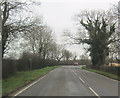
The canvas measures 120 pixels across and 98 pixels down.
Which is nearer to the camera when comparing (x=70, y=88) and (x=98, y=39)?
(x=70, y=88)

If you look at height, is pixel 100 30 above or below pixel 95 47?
above

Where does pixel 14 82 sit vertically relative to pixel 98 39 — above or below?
below

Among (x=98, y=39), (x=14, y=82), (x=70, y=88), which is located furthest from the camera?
(x=98, y=39)

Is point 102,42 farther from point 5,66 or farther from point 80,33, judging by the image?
point 5,66

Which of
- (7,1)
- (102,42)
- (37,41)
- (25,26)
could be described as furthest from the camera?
(37,41)

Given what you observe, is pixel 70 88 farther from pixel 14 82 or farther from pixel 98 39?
pixel 98 39

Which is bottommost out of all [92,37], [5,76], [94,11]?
[5,76]

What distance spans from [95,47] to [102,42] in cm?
412

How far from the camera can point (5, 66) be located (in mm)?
18594

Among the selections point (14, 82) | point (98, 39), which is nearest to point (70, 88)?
point (14, 82)

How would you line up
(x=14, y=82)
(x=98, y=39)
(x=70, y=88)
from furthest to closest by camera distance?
(x=98, y=39)
(x=14, y=82)
(x=70, y=88)

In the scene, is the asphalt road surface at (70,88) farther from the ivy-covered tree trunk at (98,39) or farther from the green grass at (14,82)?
the ivy-covered tree trunk at (98,39)

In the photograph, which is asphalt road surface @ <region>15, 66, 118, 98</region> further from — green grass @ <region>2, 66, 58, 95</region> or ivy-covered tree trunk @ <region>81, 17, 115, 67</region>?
ivy-covered tree trunk @ <region>81, 17, 115, 67</region>

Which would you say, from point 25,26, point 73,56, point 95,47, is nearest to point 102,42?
point 95,47
